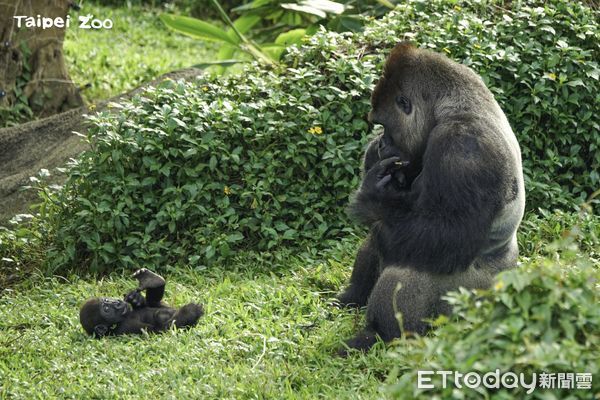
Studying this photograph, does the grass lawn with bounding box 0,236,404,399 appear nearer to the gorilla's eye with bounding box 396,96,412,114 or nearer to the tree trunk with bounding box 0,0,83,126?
the gorilla's eye with bounding box 396,96,412,114

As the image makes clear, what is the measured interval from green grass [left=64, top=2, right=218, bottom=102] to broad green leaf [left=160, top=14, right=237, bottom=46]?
1851 millimetres

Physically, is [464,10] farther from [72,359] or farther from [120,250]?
[72,359]

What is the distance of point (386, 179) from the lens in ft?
16.0

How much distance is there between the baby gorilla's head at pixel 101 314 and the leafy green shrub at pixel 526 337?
8.59ft

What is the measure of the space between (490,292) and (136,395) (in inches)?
80.9

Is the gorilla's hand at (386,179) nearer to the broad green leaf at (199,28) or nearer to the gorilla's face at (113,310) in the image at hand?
the gorilla's face at (113,310)

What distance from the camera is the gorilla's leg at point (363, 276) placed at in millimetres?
5410

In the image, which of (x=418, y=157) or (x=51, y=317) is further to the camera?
(x=51, y=317)

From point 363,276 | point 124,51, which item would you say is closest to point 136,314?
point 363,276

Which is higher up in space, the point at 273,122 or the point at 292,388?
the point at 273,122

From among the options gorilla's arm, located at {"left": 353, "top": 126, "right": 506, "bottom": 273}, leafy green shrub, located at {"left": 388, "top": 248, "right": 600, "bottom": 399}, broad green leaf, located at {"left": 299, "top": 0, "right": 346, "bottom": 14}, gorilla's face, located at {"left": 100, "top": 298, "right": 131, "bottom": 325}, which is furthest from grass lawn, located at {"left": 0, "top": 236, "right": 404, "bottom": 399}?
broad green leaf, located at {"left": 299, "top": 0, "right": 346, "bottom": 14}

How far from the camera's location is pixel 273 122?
685cm

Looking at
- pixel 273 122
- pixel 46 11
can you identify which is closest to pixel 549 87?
pixel 273 122

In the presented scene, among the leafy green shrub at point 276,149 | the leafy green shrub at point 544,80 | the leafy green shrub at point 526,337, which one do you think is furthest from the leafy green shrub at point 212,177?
the leafy green shrub at point 526,337
